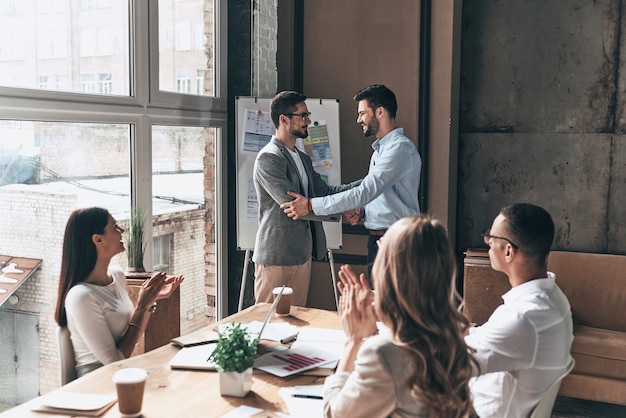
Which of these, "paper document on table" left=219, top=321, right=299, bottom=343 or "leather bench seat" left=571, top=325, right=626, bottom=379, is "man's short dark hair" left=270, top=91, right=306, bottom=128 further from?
"leather bench seat" left=571, top=325, right=626, bottom=379

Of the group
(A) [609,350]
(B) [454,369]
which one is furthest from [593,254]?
(B) [454,369]

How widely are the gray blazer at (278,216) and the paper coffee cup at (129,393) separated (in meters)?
2.15

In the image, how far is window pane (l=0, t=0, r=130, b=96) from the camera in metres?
3.14

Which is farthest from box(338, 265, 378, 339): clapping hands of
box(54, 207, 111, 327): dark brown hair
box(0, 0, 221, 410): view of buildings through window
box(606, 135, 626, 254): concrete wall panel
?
box(606, 135, 626, 254): concrete wall panel

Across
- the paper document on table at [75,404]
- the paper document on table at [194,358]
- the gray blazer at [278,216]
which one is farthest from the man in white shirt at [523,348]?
the gray blazer at [278,216]

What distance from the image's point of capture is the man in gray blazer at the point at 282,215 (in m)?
3.95

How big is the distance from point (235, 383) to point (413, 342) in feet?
2.18

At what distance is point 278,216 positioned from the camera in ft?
13.1

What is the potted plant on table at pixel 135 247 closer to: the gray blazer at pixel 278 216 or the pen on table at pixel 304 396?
the gray blazer at pixel 278 216

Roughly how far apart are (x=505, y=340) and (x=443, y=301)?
477 millimetres

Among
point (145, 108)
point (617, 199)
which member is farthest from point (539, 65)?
point (145, 108)

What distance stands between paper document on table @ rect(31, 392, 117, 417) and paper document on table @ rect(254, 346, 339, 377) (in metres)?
0.52

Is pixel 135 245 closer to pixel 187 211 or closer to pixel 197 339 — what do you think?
pixel 187 211

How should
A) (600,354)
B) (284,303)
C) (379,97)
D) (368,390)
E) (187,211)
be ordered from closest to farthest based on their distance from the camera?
(368,390) < (284,303) < (600,354) < (379,97) < (187,211)
